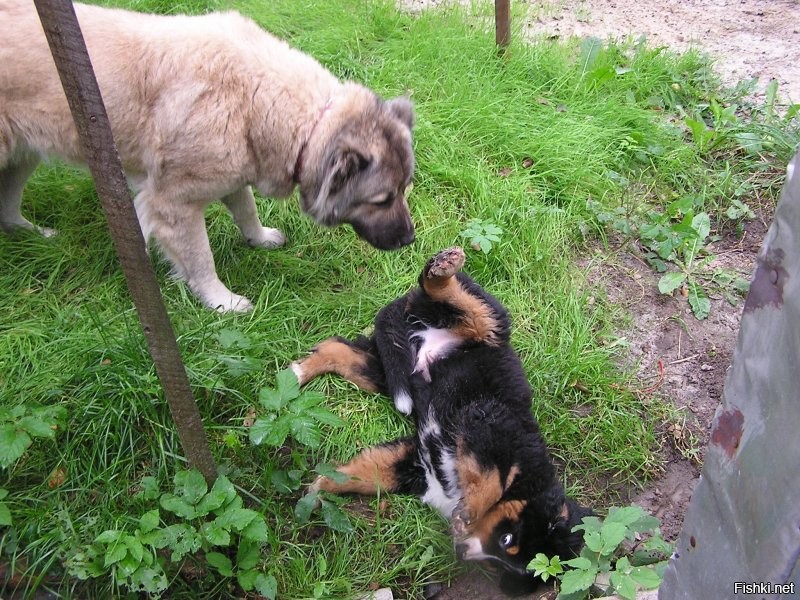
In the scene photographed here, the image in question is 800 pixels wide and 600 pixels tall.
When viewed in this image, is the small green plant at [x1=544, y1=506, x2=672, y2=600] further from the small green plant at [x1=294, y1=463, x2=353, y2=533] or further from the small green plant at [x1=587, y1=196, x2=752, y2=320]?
the small green plant at [x1=587, y1=196, x2=752, y2=320]

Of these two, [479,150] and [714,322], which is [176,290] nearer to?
[479,150]

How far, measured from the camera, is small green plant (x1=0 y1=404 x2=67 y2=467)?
221cm

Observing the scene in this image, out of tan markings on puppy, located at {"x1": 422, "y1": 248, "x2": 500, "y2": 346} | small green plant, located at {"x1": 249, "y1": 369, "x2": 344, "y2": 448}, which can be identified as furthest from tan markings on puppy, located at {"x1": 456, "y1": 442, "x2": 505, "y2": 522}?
small green plant, located at {"x1": 249, "y1": 369, "x2": 344, "y2": 448}

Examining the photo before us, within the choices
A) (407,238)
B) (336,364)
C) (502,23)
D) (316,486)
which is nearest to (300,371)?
(336,364)

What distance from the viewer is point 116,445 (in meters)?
2.64

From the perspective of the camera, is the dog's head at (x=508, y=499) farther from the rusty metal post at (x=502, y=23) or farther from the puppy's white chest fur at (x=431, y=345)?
the rusty metal post at (x=502, y=23)

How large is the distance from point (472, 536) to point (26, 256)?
2798 millimetres

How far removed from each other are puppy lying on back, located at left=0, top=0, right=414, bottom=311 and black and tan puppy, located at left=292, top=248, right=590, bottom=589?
50 centimetres

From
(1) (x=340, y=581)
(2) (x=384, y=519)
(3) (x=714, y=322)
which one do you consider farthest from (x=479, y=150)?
(1) (x=340, y=581)

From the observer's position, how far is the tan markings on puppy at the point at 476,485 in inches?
109

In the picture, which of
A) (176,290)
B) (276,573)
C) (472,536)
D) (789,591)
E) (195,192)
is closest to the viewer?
(789,591)


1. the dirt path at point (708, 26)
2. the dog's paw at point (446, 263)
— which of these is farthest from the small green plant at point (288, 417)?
the dirt path at point (708, 26)

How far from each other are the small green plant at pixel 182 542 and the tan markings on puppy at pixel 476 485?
0.84 m

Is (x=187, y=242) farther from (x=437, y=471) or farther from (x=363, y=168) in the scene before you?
(x=437, y=471)
